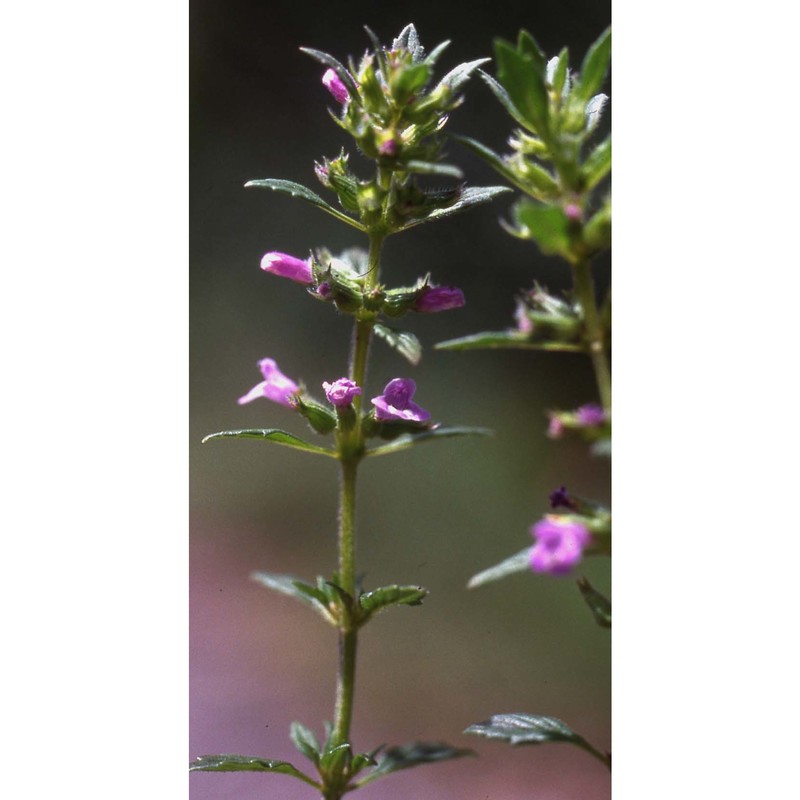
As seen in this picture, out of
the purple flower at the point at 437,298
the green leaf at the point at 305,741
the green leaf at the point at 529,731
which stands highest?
the purple flower at the point at 437,298

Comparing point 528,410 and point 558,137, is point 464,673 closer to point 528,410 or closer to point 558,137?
point 528,410

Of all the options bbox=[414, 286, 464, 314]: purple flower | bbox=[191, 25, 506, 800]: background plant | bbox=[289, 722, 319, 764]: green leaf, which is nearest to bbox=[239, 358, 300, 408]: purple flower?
bbox=[191, 25, 506, 800]: background plant

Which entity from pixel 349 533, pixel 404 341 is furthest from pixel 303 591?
pixel 404 341

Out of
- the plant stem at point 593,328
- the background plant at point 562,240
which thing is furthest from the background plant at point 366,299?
the plant stem at point 593,328

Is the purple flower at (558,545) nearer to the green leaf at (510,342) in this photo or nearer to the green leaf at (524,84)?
the green leaf at (510,342)

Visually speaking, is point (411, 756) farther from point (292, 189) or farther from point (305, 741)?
point (292, 189)

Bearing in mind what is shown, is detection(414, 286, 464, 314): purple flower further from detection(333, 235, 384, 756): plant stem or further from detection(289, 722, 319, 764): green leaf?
detection(289, 722, 319, 764): green leaf

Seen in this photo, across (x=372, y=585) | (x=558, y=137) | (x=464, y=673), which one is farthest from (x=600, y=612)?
(x=464, y=673)
